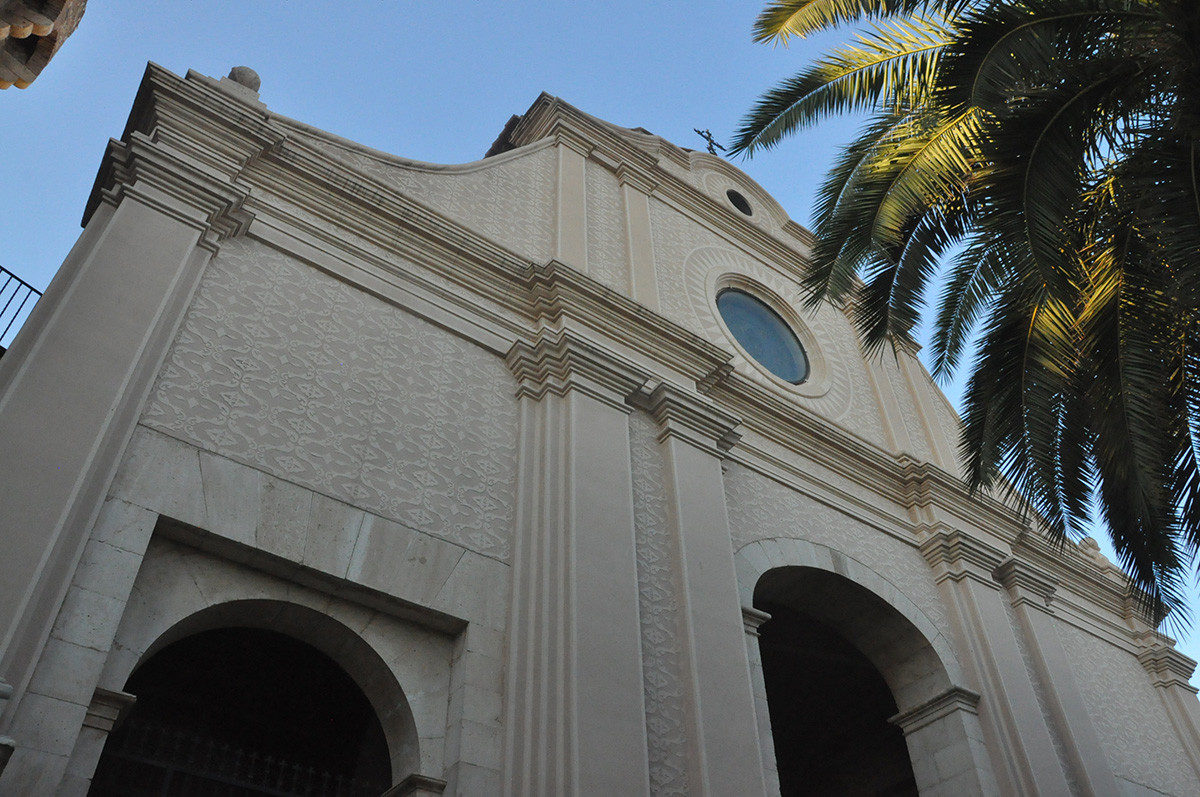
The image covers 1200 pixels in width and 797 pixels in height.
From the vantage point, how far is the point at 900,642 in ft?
29.9

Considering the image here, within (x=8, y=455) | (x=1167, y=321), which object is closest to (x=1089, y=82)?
(x=1167, y=321)

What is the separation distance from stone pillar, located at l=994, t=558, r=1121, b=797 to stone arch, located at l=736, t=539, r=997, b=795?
1099 millimetres

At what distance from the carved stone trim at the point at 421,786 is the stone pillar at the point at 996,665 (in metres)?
5.22

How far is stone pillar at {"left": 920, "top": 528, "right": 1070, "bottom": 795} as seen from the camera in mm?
8359

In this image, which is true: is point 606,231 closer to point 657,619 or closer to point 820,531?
point 820,531

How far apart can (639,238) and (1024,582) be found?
17.4 feet

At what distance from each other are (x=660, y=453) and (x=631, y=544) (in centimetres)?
127

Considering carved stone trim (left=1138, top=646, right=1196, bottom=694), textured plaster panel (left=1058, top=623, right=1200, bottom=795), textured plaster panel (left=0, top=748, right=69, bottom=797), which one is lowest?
textured plaster panel (left=0, top=748, right=69, bottom=797)

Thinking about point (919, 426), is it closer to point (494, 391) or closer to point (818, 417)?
point (818, 417)

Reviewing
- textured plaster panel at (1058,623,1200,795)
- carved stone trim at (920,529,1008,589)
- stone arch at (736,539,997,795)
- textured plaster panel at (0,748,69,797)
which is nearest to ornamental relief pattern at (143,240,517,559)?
textured plaster panel at (0,748,69,797)

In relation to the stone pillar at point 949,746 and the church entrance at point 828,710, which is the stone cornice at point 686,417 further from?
the stone pillar at point 949,746

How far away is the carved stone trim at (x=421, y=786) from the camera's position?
5289 millimetres

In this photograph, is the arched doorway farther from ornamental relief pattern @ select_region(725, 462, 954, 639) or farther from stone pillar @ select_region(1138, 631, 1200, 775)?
stone pillar @ select_region(1138, 631, 1200, 775)

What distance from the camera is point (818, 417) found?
31.8ft
